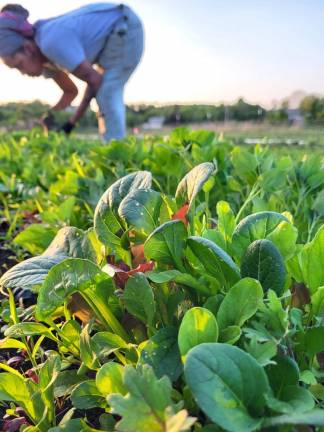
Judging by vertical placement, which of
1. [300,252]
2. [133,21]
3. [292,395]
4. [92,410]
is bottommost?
[92,410]

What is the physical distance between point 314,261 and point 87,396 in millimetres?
377

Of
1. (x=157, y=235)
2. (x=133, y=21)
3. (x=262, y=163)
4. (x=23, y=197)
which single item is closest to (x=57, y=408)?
(x=157, y=235)

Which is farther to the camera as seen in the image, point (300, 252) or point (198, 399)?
point (300, 252)

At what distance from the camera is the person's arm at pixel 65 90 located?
587 centimetres

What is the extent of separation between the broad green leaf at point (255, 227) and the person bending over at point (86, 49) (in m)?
4.03

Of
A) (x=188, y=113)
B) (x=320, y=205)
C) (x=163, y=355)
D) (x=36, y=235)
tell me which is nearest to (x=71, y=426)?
(x=163, y=355)

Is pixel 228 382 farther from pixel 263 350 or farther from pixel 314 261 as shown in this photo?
pixel 314 261

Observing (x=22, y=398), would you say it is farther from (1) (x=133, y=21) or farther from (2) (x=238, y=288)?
(1) (x=133, y=21)

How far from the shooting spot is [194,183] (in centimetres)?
77

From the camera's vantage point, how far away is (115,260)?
0.94 m

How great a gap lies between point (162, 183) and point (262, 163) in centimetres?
36

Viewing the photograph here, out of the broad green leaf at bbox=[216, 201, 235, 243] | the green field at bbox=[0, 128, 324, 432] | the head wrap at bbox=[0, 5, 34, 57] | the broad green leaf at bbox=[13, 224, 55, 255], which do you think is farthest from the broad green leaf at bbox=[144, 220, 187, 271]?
the head wrap at bbox=[0, 5, 34, 57]

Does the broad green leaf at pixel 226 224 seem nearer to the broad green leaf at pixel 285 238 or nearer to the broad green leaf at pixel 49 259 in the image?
the broad green leaf at pixel 285 238

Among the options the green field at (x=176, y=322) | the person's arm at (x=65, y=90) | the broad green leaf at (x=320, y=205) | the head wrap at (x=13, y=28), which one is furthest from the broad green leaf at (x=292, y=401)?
the person's arm at (x=65, y=90)
